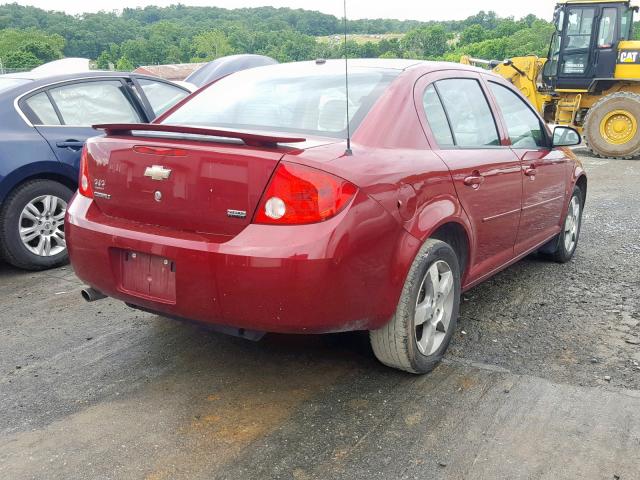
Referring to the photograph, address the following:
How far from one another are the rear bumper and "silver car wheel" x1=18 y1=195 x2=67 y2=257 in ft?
7.88

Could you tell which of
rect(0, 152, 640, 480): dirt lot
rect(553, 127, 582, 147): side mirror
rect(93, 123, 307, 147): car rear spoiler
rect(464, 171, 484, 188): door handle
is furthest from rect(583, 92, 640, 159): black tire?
rect(93, 123, 307, 147): car rear spoiler

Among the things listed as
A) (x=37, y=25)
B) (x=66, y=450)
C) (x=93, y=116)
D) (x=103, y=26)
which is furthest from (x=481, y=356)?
(x=37, y=25)

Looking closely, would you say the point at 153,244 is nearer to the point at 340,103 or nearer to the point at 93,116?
the point at 340,103

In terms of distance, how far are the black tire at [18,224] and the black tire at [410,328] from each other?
3.15 metres

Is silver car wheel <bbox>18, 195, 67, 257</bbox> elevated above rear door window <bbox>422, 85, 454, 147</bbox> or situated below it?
below

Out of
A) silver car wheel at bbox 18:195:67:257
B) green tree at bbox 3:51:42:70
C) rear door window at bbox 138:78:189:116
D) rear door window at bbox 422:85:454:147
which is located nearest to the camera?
rear door window at bbox 422:85:454:147

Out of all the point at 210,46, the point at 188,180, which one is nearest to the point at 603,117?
the point at 188,180

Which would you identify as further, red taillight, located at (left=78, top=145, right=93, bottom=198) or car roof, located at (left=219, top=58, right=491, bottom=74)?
car roof, located at (left=219, top=58, right=491, bottom=74)

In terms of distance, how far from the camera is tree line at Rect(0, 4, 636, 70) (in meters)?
Result: 9.44

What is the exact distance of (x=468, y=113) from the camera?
370cm

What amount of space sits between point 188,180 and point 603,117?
12213 millimetres

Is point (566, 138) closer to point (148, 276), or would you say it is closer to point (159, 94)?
point (148, 276)

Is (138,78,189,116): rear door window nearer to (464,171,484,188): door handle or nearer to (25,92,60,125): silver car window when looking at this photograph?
(25,92,60,125): silver car window

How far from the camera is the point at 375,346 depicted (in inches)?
120
